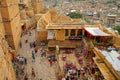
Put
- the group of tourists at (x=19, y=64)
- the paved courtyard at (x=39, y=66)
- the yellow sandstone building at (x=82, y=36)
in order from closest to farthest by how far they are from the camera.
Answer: the yellow sandstone building at (x=82, y=36), the paved courtyard at (x=39, y=66), the group of tourists at (x=19, y=64)

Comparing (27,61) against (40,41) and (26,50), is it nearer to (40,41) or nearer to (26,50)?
(26,50)

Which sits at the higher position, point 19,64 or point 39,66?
point 19,64

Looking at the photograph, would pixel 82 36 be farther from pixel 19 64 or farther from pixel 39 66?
pixel 19 64

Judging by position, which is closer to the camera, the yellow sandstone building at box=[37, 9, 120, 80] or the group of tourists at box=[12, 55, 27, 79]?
the yellow sandstone building at box=[37, 9, 120, 80]

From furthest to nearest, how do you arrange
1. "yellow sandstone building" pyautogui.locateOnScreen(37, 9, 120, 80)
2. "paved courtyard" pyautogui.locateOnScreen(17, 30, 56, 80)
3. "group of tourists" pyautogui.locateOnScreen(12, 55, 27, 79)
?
"group of tourists" pyautogui.locateOnScreen(12, 55, 27, 79) → "paved courtyard" pyautogui.locateOnScreen(17, 30, 56, 80) → "yellow sandstone building" pyautogui.locateOnScreen(37, 9, 120, 80)

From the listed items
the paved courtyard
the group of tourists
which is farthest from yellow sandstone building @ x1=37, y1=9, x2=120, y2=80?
the group of tourists

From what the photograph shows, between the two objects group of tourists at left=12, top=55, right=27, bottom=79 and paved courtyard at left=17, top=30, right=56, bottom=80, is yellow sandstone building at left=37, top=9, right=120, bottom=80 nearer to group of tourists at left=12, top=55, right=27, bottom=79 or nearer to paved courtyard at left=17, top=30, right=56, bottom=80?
paved courtyard at left=17, top=30, right=56, bottom=80

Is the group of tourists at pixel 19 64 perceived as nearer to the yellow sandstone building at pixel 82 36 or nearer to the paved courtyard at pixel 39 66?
the paved courtyard at pixel 39 66

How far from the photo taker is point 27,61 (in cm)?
2052

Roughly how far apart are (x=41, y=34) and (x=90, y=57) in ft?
30.0

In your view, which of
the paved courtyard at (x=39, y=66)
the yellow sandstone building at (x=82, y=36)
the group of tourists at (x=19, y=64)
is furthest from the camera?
the group of tourists at (x=19, y=64)

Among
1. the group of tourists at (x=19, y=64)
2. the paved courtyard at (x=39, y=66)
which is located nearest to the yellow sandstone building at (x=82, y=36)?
the paved courtyard at (x=39, y=66)

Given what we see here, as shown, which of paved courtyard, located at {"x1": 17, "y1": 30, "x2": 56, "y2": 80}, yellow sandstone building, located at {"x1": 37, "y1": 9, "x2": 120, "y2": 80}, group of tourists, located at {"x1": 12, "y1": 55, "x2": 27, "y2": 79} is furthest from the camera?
group of tourists, located at {"x1": 12, "y1": 55, "x2": 27, "y2": 79}

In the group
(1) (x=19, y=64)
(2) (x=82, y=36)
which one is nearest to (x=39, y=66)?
(1) (x=19, y=64)
